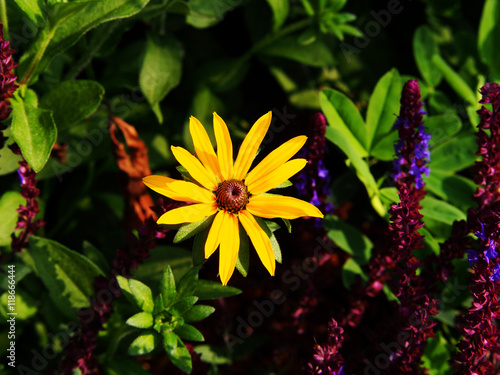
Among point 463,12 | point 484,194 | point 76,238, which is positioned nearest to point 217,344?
point 76,238

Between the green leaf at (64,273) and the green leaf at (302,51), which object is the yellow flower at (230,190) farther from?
the green leaf at (302,51)

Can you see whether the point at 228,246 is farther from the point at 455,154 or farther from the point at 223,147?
the point at 455,154

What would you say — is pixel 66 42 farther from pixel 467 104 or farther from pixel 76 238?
pixel 467 104

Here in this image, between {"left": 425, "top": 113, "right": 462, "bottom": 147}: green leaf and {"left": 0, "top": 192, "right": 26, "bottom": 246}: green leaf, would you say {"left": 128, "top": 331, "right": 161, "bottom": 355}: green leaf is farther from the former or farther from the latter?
{"left": 425, "top": 113, "right": 462, "bottom": 147}: green leaf

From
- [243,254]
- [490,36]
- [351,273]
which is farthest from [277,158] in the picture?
[490,36]

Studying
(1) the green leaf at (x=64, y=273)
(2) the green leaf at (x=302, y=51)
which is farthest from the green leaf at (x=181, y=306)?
(2) the green leaf at (x=302, y=51)

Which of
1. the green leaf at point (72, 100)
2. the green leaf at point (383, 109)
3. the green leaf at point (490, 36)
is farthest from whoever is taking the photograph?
the green leaf at point (490, 36)

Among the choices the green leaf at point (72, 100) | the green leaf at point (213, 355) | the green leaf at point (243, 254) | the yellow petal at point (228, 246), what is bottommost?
the green leaf at point (213, 355)
